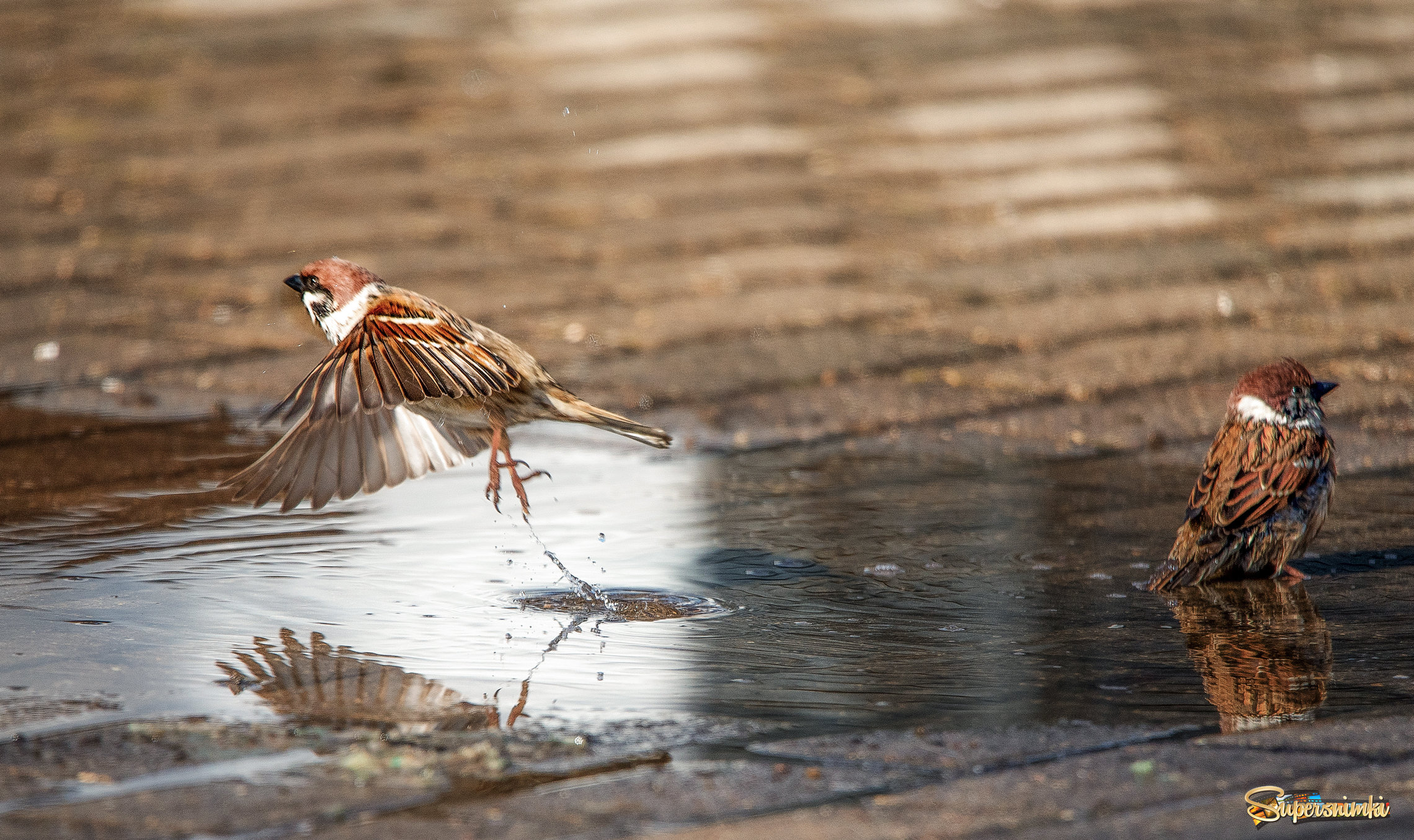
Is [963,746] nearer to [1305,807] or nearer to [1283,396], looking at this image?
[1305,807]

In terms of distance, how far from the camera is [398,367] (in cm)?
435

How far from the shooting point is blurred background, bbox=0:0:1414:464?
702cm

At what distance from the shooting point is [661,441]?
15.2 feet

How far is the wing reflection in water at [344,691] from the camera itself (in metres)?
3.38

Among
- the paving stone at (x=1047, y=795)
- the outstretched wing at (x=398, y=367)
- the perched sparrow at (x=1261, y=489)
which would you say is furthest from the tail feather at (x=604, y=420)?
the paving stone at (x=1047, y=795)

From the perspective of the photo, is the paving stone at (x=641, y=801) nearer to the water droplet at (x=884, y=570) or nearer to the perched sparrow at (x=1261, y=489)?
the water droplet at (x=884, y=570)

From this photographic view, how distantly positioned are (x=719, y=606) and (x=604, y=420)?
668 mm

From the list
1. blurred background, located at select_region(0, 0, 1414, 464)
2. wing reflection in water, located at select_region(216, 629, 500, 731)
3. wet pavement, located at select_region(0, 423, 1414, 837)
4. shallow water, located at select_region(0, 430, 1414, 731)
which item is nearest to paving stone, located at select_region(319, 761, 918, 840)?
wet pavement, located at select_region(0, 423, 1414, 837)

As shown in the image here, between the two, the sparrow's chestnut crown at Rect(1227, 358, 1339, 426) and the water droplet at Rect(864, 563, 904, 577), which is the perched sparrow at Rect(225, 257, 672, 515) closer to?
the water droplet at Rect(864, 563, 904, 577)

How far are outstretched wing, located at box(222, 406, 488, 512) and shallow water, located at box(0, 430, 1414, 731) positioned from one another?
193 millimetres

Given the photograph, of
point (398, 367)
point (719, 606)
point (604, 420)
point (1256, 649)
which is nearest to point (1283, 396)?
point (1256, 649)

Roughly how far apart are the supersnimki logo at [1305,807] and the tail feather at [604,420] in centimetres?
201

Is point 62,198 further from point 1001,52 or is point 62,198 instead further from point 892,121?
point 1001,52

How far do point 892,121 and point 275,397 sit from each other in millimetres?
5382
